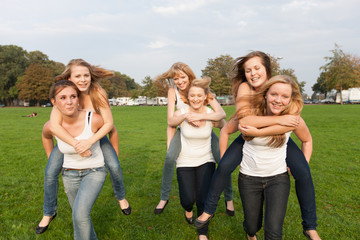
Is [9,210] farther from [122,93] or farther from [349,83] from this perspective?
[122,93]

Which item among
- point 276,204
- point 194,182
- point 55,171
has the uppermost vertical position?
point 55,171

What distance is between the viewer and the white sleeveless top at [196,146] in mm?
3943

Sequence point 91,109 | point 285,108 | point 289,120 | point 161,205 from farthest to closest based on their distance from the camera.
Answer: point 161,205 → point 91,109 → point 285,108 → point 289,120

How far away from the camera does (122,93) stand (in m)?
107

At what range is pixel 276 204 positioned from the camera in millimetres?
2887

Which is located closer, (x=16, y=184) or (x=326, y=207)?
(x=326, y=207)

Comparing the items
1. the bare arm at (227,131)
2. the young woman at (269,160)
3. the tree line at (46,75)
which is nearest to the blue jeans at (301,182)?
the young woman at (269,160)

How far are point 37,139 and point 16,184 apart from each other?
7249 millimetres

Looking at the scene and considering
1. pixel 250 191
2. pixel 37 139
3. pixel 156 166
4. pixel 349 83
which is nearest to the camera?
pixel 250 191

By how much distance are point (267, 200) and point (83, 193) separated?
2.12 m

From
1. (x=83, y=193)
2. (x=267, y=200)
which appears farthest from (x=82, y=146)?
(x=267, y=200)

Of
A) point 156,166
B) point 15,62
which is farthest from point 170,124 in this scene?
point 15,62

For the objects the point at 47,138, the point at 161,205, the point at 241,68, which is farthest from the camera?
the point at 161,205

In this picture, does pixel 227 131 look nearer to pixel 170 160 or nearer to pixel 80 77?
pixel 170 160
